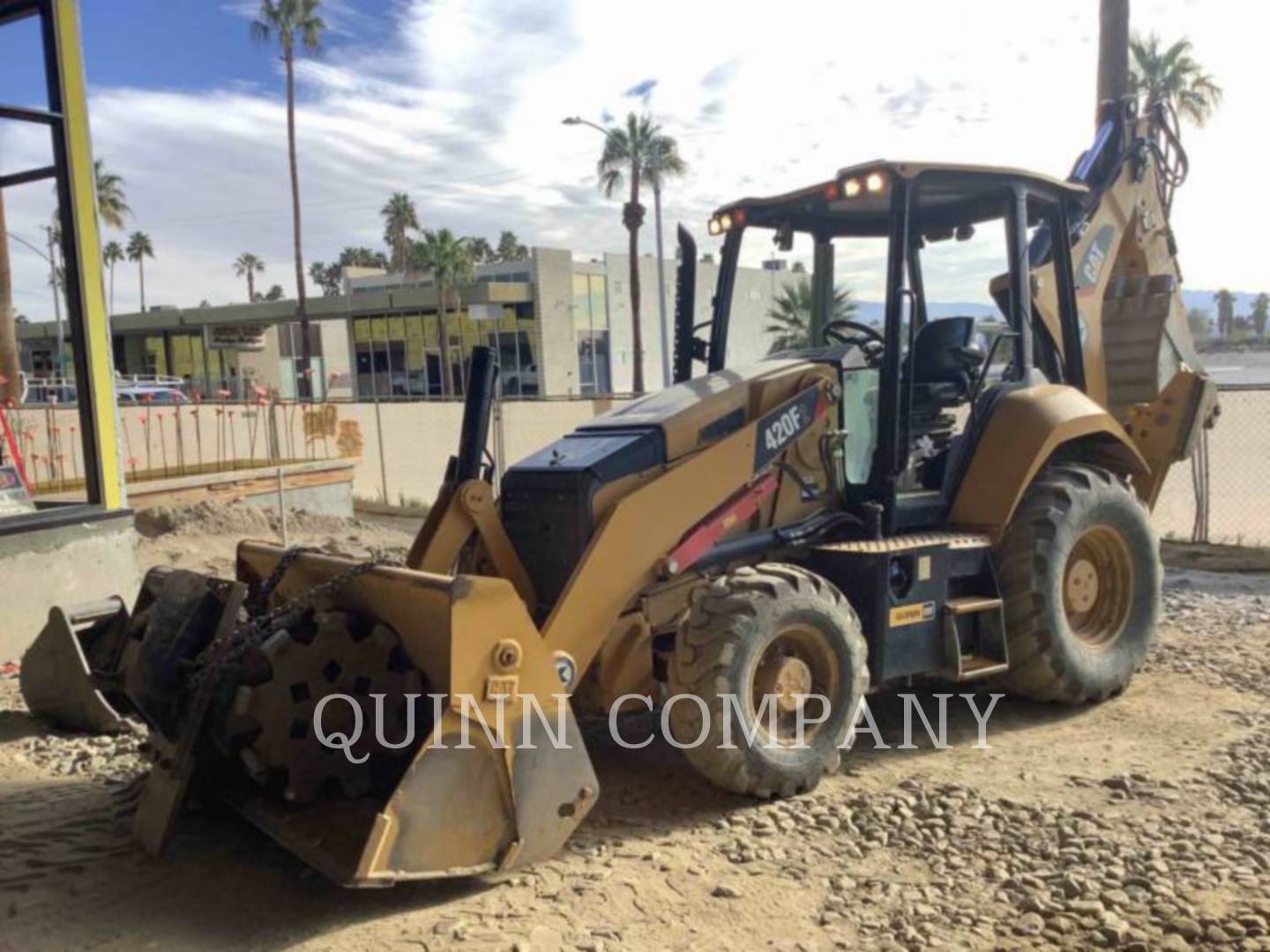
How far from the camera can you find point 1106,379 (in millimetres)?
7230

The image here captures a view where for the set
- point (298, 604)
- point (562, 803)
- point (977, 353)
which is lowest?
point (562, 803)

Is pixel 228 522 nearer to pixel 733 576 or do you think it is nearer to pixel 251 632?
pixel 251 632

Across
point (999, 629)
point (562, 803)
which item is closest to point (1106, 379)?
point (999, 629)

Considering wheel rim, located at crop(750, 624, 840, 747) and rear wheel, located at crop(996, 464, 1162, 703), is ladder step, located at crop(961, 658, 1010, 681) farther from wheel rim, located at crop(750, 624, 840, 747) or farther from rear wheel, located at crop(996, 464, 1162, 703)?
wheel rim, located at crop(750, 624, 840, 747)

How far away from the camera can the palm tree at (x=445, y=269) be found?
44188 mm

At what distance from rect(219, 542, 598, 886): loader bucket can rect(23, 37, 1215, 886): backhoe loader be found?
0.04 feet

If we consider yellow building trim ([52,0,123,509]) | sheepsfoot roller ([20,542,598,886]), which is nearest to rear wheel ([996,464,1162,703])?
sheepsfoot roller ([20,542,598,886])

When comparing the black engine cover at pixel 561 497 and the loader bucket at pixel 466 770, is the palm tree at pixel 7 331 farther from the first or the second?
the loader bucket at pixel 466 770

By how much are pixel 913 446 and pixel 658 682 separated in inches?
79.5

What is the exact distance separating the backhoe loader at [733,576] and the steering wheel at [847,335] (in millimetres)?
21

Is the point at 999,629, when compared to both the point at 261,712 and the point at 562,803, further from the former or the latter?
the point at 261,712

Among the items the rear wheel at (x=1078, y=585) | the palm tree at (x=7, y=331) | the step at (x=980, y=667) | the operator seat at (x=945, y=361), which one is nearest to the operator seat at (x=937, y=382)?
the operator seat at (x=945, y=361)

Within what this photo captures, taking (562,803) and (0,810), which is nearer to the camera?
(562,803)

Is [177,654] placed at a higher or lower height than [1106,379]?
lower
